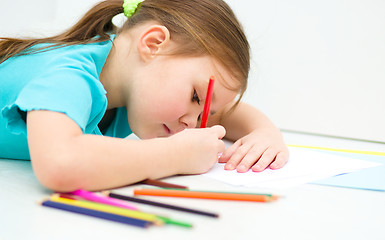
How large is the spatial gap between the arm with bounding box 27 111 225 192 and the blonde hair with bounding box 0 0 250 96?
0.25 metres

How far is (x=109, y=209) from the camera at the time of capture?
0.39 metres

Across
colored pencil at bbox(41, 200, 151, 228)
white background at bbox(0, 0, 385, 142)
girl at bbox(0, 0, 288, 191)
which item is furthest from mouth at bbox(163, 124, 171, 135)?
white background at bbox(0, 0, 385, 142)

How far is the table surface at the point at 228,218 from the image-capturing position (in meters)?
0.36

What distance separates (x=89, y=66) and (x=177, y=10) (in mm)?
241

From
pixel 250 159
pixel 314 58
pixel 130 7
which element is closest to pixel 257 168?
pixel 250 159

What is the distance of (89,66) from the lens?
2.05 feet

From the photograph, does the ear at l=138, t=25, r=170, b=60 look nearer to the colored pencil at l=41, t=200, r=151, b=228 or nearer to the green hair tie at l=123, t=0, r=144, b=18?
the green hair tie at l=123, t=0, r=144, b=18

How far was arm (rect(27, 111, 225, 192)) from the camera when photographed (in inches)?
17.8

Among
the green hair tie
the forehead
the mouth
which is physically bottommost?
the mouth

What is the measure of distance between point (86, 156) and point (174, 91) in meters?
0.28

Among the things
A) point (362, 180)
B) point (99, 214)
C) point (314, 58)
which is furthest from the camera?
point (314, 58)

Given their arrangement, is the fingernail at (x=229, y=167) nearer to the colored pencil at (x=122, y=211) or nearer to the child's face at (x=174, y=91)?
the child's face at (x=174, y=91)

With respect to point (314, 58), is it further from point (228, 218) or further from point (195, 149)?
point (228, 218)

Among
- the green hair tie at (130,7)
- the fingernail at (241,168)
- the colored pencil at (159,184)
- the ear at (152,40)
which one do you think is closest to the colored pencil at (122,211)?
the colored pencil at (159,184)
